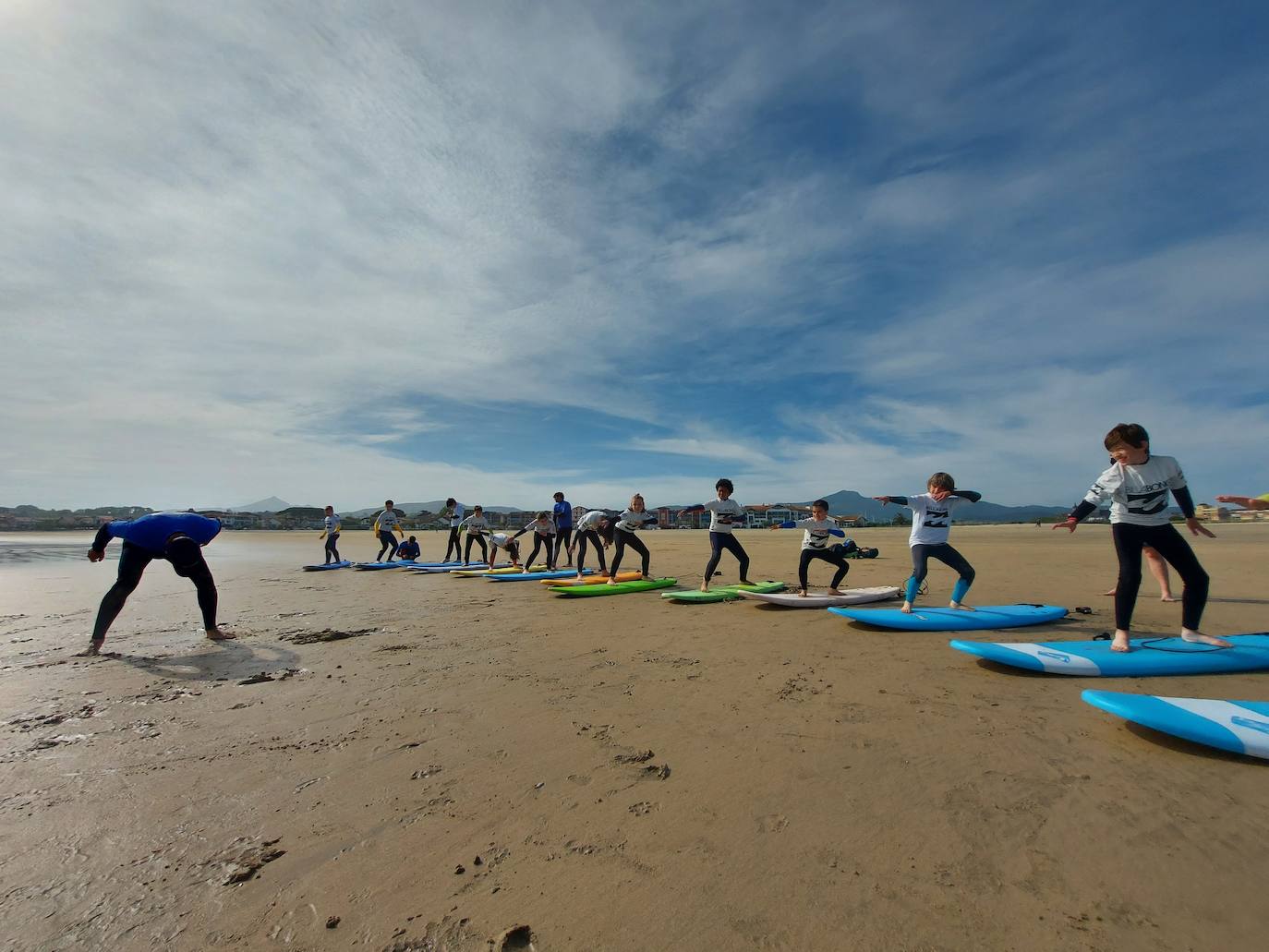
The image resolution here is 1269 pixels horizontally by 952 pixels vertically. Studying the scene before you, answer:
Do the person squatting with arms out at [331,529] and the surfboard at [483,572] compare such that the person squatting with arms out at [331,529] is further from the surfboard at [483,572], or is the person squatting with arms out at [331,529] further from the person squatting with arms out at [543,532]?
the person squatting with arms out at [543,532]

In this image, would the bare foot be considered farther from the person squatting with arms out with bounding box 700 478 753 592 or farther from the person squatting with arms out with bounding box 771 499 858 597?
the person squatting with arms out with bounding box 700 478 753 592

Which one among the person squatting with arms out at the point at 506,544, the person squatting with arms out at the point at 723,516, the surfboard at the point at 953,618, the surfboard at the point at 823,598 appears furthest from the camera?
the person squatting with arms out at the point at 506,544

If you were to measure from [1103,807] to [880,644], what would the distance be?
3.23 m

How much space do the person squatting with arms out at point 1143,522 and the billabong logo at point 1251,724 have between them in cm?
186

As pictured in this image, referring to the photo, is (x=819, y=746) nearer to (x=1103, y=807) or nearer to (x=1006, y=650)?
(x=1103, y=807)

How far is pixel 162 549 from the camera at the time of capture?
22.6 feet

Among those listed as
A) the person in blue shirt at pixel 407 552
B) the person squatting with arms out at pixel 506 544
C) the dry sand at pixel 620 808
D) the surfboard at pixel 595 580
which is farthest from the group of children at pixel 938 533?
the person in blue shirt at pixel 407 552

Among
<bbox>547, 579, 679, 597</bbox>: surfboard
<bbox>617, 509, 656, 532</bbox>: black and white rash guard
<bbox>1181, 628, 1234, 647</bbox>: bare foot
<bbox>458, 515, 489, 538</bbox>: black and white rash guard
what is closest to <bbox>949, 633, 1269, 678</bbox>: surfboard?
<bbox>1181, 628, 1234, 647</bbox>: bare foot

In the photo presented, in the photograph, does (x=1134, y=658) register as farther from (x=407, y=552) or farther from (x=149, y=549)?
(x=407, y=552)

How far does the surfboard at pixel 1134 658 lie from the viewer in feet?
15.0

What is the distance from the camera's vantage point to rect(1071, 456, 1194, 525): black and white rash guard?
4930 mm

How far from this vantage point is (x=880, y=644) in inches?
228

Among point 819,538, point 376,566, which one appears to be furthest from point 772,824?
point 376,566

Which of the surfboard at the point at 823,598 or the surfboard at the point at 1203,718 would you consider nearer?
the surfboard at the point at 1203,718
